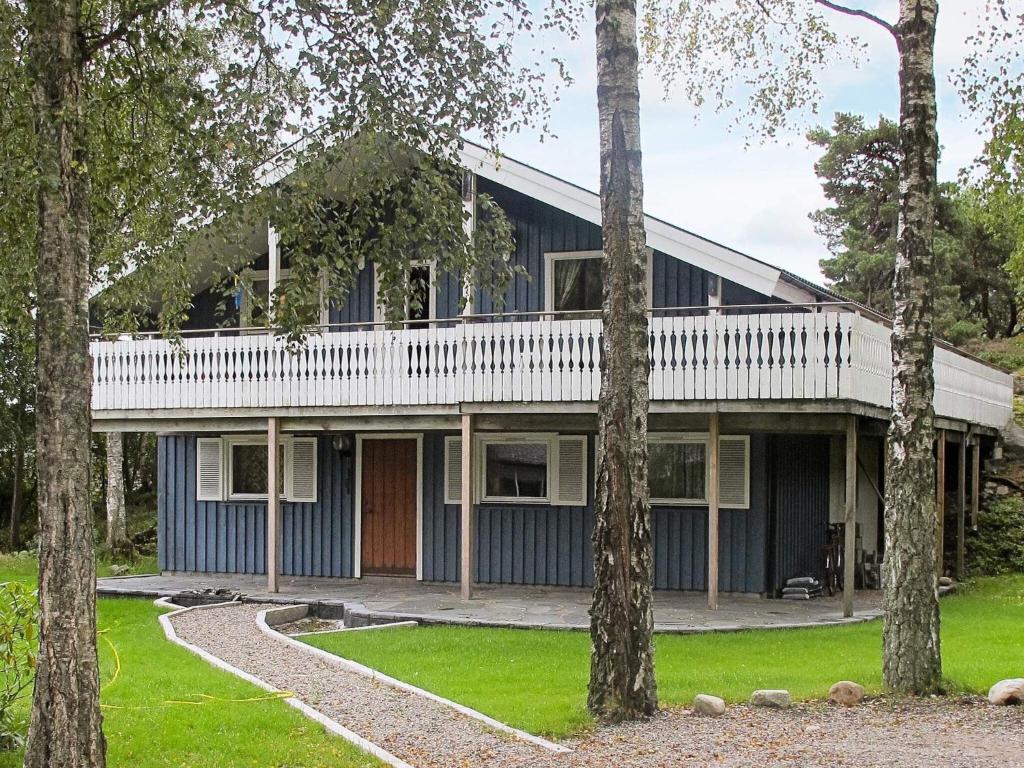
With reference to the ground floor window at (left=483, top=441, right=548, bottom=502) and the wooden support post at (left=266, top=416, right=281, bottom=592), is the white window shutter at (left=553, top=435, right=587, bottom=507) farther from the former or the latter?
the wooden support post at (left=266, top=416, right=281, bottom=592)

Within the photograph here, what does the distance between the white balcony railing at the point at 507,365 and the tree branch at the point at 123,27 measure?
274 inches

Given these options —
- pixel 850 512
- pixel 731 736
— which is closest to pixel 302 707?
pixel 731 736

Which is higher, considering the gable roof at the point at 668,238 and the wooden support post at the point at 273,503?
the gable roof at the point at 668,238

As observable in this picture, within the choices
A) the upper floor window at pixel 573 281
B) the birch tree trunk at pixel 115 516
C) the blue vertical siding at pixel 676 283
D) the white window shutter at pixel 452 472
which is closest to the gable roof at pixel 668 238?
the upper floor window at pixel 573 281

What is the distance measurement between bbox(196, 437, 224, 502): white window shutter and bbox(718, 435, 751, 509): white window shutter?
28.1ft

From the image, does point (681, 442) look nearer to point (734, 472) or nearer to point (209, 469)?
point (734, 472)

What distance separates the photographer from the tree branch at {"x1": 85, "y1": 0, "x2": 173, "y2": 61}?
24.4 feet

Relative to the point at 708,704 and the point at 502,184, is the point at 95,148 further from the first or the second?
the point at 502,184

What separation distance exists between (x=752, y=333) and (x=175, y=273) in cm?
740

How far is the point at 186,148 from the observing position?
28.1 ft

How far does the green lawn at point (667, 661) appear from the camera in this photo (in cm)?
976

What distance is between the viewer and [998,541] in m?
21.3

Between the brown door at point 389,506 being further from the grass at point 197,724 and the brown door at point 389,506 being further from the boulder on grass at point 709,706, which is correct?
the boulder on grass at point 709,706

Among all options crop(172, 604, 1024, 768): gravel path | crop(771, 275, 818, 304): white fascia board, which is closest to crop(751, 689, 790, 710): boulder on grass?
crop(172, 604, 1024, 768): gravel path
